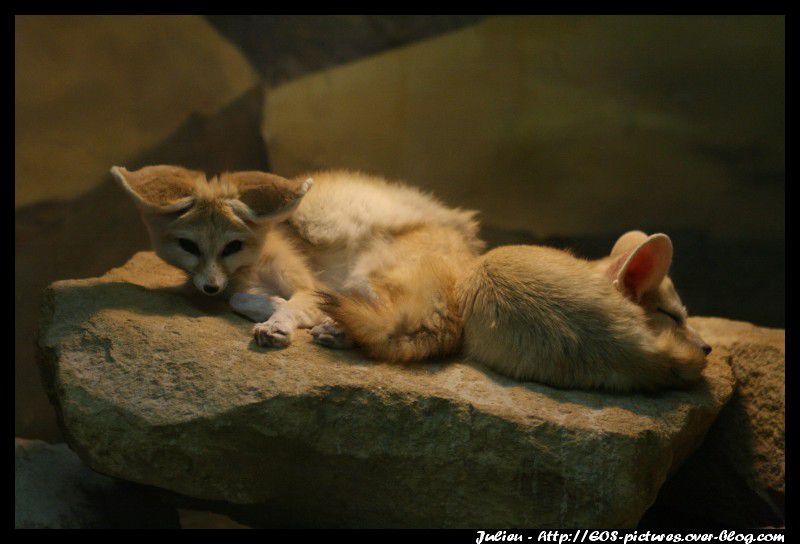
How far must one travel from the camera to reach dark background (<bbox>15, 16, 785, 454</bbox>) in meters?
4.89

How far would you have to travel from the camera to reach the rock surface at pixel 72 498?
3.09 meters

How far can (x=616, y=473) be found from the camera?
8.50 ft

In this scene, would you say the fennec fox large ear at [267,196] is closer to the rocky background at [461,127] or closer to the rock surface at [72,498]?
the rock surface at [72,498]

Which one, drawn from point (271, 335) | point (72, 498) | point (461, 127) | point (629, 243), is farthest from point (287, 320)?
point (461, 127)

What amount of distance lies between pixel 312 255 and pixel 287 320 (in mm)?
610

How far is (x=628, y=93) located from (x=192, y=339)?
3.42 m

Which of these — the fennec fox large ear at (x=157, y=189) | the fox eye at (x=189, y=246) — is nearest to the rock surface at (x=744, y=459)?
the fox eye at (x=189, y=246)

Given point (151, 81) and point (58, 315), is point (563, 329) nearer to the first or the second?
point (58, 315)

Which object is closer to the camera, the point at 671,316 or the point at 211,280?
the point at 211,280

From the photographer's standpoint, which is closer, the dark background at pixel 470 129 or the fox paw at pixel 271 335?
the fox paw at pixel 271 335

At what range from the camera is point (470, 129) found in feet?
17.6

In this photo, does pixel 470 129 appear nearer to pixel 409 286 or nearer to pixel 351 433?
pixel 409 286

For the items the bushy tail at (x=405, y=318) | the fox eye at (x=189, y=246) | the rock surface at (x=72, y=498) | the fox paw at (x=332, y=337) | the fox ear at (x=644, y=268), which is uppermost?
the fox ear at (x=644, y=268)

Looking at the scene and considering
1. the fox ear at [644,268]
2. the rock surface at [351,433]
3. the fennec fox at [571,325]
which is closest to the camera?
the rock surface at [351,433]
